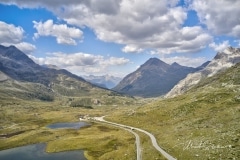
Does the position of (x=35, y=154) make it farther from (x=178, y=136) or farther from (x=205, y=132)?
(x=205, y=132)

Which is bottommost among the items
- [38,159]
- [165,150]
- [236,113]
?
[38,159]

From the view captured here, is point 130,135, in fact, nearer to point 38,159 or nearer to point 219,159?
point 38,159

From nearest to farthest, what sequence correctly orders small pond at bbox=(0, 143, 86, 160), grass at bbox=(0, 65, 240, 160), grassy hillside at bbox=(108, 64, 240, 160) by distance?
grassy hillside at bbox=(108, 64, 240, 160) < grass at bbox=(0, 65, 240, 160) < small pond at bbox=(0, 143, 86, 160)

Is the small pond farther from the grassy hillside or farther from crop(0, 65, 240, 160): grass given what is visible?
the grassy hillside

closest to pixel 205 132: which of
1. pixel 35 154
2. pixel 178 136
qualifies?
pixel 178 136

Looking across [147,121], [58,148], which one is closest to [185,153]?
[58,148]

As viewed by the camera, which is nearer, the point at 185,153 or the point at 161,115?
the point at 185,153

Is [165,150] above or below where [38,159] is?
above

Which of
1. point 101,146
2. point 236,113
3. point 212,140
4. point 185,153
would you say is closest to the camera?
point 185,153

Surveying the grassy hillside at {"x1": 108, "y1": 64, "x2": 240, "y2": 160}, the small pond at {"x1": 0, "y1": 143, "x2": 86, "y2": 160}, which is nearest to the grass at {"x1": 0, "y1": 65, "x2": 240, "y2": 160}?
the grassy hillside at {"x1": 108, "y1": 64, "x2": 240, "y2": 160}
